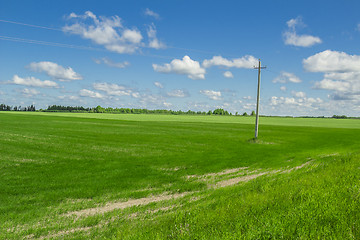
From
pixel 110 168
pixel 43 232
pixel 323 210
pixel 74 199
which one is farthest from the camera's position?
pixel 110 168

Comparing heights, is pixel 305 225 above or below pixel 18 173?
above

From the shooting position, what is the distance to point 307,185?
920 cm

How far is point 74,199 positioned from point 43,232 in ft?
11.8

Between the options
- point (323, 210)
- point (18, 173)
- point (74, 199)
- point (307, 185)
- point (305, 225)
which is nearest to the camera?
point (305, 225)

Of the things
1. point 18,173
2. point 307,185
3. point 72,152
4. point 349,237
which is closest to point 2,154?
point 72,152

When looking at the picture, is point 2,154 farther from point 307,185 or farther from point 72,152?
point 307,185

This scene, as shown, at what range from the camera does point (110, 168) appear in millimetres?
18562

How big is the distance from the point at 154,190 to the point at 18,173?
10.0 meters

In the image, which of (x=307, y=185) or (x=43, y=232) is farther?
(x=307, y=185)

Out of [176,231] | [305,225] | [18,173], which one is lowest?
[18,173]

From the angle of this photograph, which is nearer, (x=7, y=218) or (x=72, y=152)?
(x=7, y=218)

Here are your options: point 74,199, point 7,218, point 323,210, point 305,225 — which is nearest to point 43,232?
point 7,218

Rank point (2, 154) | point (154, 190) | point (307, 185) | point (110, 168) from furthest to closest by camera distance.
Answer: point (2, 154) → point (110, 168) → point (154, 190) → point (307, 185)

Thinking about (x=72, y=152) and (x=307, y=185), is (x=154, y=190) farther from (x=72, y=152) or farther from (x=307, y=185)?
(x=72, y=152)
